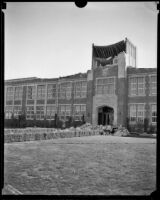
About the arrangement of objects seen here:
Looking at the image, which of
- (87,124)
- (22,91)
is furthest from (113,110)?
(22,91)

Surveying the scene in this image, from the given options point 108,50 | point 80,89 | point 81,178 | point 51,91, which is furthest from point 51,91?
point 81,178

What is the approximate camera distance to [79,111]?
1037 inches

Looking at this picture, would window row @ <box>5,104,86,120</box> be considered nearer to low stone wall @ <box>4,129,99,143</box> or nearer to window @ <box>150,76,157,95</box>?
window @ <box>150,76,157,95</box>

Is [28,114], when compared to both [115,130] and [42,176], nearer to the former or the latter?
[115,130]

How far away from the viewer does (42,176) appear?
15.1 feet

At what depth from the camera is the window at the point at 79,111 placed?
2593 centimetres

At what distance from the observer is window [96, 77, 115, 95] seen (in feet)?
79.3

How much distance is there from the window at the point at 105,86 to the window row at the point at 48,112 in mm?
2729

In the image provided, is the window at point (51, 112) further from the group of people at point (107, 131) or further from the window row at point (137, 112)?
the window row at point (137, 112)

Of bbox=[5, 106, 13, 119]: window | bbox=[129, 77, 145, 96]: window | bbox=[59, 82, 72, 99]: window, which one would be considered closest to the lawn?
bbox=[129, 77, 145, 96]: window

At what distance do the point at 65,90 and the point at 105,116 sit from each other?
6.42 metres

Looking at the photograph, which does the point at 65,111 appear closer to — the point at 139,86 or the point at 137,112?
the point at 137,112

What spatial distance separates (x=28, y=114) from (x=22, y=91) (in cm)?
371

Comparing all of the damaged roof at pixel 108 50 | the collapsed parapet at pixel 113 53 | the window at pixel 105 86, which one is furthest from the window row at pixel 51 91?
the damaged roof at pixel 108 50
